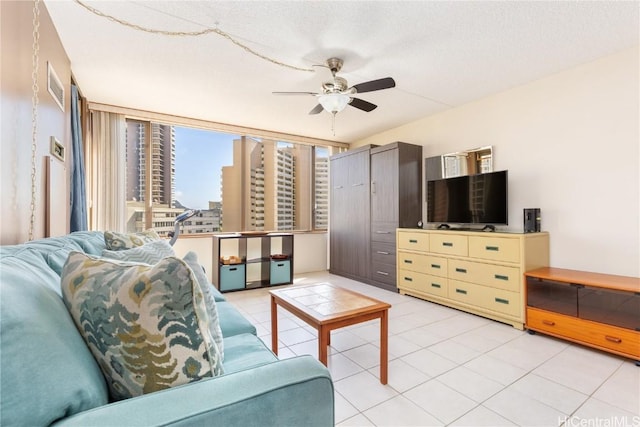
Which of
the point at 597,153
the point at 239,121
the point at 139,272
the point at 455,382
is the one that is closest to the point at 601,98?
the point at 597,153

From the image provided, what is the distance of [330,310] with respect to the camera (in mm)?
1812

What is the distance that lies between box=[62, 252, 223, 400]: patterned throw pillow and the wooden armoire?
349cm

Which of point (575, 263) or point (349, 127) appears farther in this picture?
point (349, 127)

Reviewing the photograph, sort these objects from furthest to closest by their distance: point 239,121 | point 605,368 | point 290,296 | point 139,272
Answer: point 239,121 < point 290,296 < point 605,368 < point 139,272

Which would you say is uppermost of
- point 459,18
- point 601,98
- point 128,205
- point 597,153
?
point 459,18

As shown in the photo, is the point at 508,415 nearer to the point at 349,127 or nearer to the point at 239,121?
the point at 349,127

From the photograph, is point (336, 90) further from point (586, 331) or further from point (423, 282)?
point (586, 331)

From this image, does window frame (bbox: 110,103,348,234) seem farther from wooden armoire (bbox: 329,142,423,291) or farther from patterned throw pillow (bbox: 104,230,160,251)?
patterned throw pillow (bbox: 104,230,160,251)

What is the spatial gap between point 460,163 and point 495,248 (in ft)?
4.22

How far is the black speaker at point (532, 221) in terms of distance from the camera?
2830mm

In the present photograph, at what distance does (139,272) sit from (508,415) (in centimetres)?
187

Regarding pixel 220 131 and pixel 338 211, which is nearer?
pixel 220 131

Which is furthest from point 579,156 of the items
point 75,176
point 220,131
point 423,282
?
point 75,176

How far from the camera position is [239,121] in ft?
13.9
